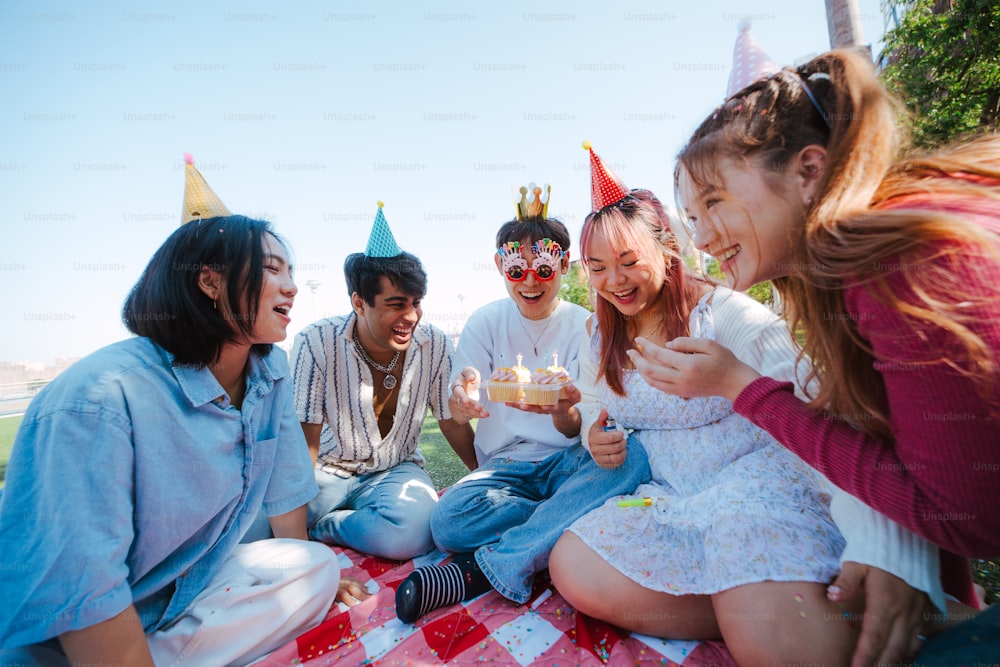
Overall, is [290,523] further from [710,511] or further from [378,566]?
[710,511]

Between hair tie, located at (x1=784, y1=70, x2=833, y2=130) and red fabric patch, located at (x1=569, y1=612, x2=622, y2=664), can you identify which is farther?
red fabric patch, located at (x1=569, y1=612, x2=622, y2=664)

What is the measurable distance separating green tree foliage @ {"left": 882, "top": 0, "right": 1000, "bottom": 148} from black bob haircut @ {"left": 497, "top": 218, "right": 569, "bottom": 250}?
6.18 m

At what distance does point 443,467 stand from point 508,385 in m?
2.67

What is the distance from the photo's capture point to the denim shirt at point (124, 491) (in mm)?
1610

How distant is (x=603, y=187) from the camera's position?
292cm

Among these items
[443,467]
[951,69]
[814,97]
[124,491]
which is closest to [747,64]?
[814,97]

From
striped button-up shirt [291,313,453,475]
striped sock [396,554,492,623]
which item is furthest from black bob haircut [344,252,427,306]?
striped sock [396,554,492,623]

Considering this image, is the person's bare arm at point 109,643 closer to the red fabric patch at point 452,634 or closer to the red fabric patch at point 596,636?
the red fabric patch at point 452,634

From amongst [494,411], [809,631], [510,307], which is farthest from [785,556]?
[510,307]

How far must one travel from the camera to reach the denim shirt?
5.28 feet

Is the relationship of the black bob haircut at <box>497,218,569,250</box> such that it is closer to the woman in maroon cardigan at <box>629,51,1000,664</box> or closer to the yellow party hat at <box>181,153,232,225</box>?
the woman in maroon cardigan at <box>629,51,1000,664</box>

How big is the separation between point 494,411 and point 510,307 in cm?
96

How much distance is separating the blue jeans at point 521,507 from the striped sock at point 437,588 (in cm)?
10

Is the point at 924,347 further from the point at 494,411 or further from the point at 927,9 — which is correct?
the point at 927,9
